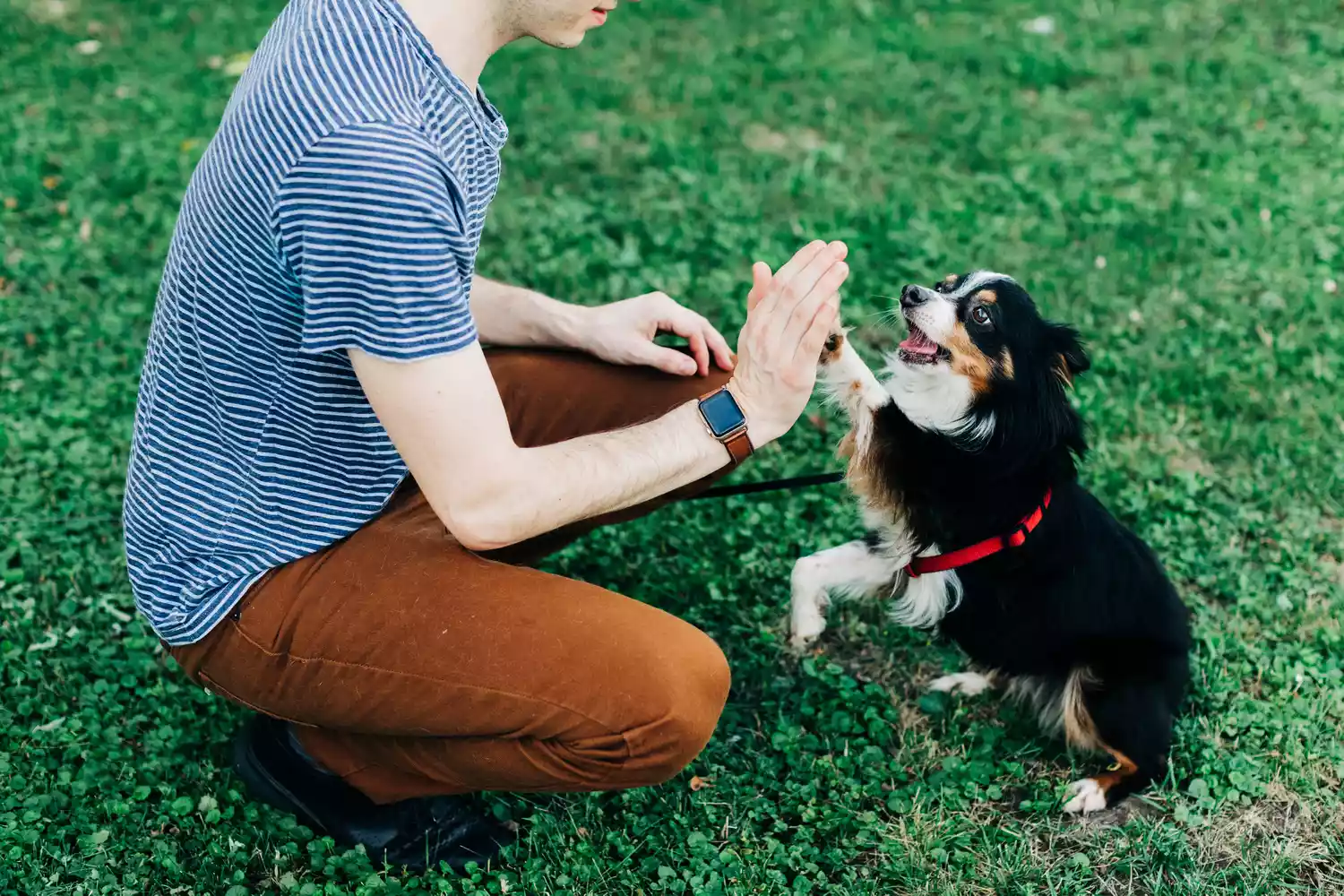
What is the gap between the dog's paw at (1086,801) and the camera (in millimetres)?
2547

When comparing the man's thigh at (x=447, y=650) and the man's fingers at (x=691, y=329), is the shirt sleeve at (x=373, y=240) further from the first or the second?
the man's fingers at (x=691, y=329)

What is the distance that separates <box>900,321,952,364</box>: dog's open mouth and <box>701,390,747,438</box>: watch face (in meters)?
0.73

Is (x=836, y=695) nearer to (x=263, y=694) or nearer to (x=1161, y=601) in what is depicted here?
(x=1161, y=601)

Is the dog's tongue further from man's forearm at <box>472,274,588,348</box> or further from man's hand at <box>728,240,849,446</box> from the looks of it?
man's forearm at <box>472,274,588,348</box>

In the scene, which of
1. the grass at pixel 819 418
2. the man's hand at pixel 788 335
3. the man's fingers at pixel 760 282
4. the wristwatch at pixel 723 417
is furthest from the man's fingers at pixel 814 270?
the grass at pixel 819 418

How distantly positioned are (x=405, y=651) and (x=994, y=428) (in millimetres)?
1369

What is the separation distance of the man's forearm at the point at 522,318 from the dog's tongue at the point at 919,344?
76 cm

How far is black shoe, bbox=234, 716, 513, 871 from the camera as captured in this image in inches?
93.4

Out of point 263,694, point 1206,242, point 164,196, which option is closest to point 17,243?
point 164,196

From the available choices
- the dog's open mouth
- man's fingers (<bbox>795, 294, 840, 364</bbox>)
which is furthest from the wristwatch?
the dog's open mouth

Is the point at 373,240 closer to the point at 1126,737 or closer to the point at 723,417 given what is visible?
the point at 723,417

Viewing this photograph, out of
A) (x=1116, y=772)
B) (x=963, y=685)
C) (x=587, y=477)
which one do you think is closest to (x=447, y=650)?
(x=587, y=477)

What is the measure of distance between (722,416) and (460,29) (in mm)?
787

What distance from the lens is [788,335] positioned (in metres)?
2.04
